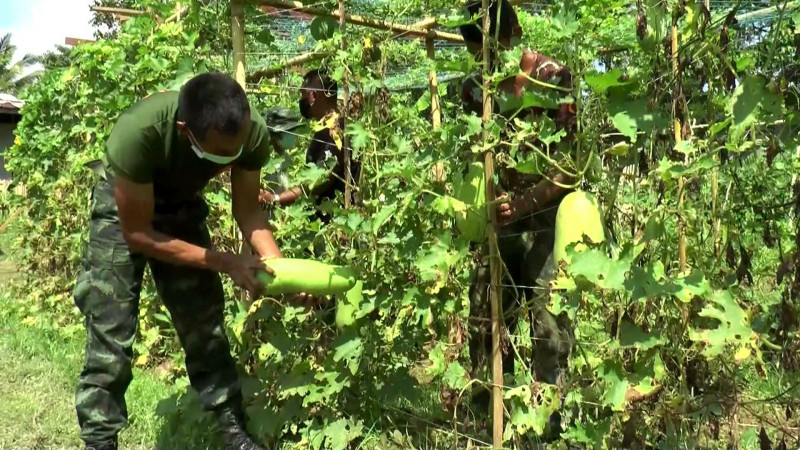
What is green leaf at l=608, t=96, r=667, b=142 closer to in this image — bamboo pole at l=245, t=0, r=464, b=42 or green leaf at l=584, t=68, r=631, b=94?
green leaf at l=584, t=68, r=631, b=94

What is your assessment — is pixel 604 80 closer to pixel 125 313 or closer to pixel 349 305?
pixel 349 305

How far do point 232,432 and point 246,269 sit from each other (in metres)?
0.83

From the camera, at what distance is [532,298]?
313 cm

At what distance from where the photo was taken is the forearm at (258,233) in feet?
10.2

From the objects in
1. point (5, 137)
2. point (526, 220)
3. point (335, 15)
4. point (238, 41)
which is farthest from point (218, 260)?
point (5, 137)

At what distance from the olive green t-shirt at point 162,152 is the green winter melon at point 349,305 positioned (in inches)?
25.4

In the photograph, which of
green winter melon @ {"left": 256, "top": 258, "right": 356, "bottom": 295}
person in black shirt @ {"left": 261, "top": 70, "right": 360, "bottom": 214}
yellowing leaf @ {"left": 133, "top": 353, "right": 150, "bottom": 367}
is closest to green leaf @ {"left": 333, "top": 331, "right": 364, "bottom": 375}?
green winter melon @ {"left": 256, "top": 258, "right": 356, "bottom": 295}

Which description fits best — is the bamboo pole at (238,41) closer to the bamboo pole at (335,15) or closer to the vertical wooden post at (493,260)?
the bamboo pole at (335,15)

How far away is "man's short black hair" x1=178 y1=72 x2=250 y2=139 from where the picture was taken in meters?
2.62

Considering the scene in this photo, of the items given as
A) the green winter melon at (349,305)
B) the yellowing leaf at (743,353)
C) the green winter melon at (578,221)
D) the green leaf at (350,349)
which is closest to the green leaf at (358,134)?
the green winter melon at (349,305)

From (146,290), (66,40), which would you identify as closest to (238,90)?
(146,290)

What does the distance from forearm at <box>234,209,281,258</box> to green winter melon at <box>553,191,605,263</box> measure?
1.21 meters

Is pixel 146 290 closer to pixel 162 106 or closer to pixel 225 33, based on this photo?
pixel 225 33

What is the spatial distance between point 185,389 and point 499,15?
2303mm
